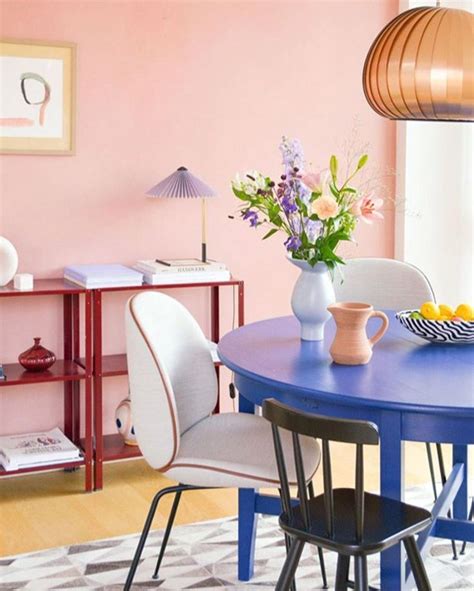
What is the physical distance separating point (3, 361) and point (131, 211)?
85 centimetres

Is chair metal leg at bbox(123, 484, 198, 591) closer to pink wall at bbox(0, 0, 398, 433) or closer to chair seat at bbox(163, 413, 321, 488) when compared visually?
chair seat at bbox(163, 413, 321, 488)

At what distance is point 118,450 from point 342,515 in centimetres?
187

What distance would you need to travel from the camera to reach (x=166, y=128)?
14.1ft

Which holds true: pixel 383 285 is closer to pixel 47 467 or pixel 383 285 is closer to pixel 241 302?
pixel 241 302

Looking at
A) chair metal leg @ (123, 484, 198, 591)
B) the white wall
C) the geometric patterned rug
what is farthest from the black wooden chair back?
the white wall

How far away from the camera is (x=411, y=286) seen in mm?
3686

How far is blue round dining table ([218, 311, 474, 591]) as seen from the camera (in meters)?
2.21

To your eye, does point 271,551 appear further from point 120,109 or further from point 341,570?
point 120,109

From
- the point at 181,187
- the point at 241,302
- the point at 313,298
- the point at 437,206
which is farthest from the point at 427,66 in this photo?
the point at 437,206

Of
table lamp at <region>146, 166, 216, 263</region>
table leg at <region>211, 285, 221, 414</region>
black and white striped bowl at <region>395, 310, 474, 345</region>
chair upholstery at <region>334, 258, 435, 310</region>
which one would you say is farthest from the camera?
table leg at <region>211, 285, 221, 414</region>

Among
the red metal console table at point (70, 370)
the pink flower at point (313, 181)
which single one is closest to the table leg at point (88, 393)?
the red metal console table at point (70, 370)

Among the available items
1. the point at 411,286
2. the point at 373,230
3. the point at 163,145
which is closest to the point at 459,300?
the point at 373,230

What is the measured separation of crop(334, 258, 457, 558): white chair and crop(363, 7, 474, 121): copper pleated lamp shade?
1.06m

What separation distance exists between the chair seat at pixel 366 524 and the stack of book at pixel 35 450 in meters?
1.72
